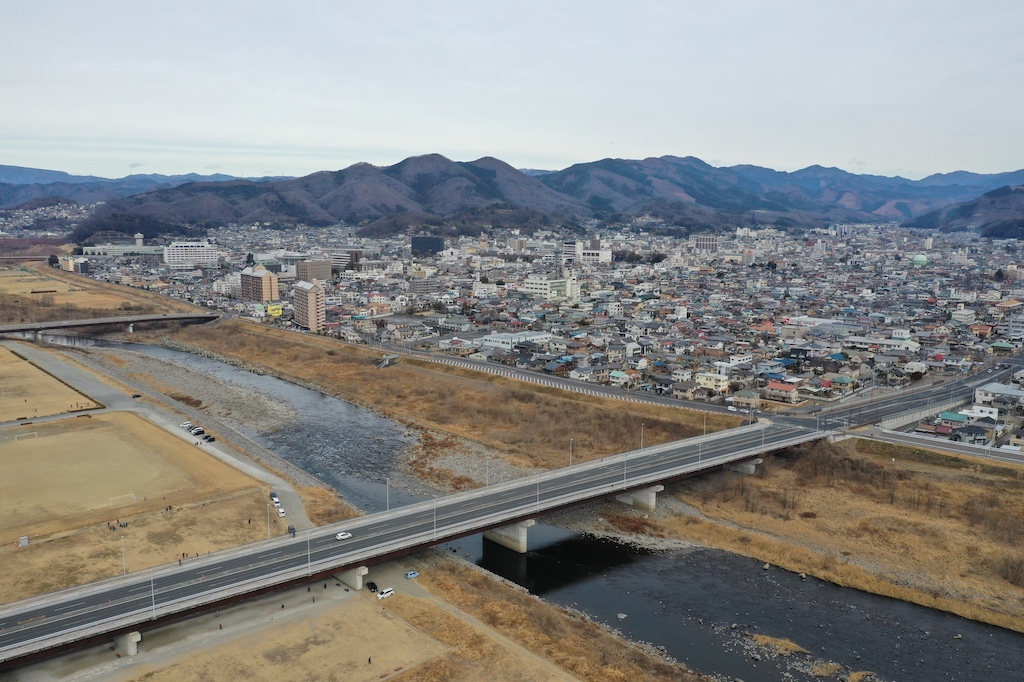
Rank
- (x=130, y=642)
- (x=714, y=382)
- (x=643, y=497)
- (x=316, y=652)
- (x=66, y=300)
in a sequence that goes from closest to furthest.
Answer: (x=130, y=642), (x=316, y=652), (x=643, y=497), (x=714, y=382), (x=66, y=300)

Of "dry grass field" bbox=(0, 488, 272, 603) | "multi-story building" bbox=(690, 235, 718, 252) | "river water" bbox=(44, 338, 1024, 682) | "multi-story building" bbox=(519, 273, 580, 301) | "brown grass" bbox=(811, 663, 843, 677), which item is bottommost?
"river water" bbox=(44, 338, 1024, 682)

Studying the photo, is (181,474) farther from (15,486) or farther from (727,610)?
(727,610)

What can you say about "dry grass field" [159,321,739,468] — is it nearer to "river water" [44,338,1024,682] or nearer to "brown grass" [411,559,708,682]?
"river water" [44,338,1024,682]

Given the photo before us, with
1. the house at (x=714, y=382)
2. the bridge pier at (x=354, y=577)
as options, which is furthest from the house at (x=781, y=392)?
the bridge pier at (x=354, y=577)

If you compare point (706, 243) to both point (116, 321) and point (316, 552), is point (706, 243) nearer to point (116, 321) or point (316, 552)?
point (116, 321)

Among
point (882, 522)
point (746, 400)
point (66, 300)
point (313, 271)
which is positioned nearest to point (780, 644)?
point (882, 522)

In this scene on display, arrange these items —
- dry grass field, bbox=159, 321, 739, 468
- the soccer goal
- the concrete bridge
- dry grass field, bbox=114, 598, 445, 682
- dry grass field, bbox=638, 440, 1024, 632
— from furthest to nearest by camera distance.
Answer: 1. the concrete bridge
2. dry grass field, bbox=159, 321, 739, 468
3. the soccer goal
4. dry grass field, bbox=638, 440, 1024, 632
5. dry grass field, bbox=114, 598, 445, 682

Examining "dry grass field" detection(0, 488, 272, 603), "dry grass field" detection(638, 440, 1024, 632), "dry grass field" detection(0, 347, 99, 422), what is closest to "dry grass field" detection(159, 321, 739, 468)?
"dry grass field" detection(638, 440, 1024, 632)

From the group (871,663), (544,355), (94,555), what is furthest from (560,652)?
(544,355)
